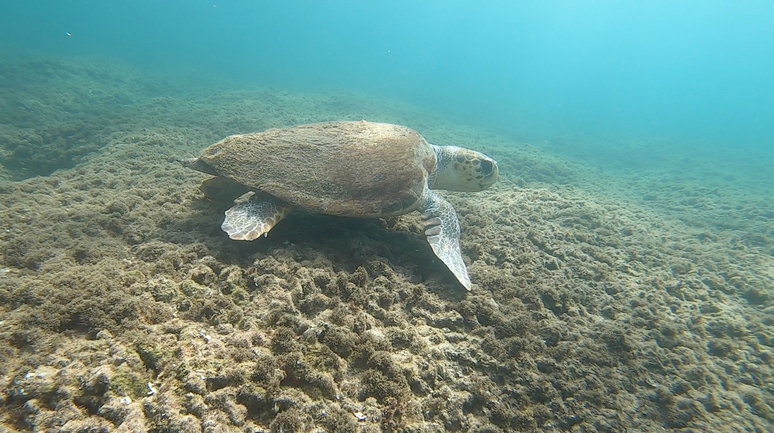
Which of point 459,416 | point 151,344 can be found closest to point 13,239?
point 151,344

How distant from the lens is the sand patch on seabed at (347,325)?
1.95 meters

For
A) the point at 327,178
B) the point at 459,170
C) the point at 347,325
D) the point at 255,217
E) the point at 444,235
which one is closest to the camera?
the point at 347,325

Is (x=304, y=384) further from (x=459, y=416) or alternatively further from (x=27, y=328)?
(x=27, y=328)

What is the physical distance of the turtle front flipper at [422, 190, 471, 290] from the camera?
11.6ft

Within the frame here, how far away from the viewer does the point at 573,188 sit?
873 cm

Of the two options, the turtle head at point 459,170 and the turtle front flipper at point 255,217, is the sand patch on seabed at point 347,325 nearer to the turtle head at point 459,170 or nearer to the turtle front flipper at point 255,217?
the turtle front flipper at point 255,217

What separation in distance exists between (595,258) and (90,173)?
26.3ft

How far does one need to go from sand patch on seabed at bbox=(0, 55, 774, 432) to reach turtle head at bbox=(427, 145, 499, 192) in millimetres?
693

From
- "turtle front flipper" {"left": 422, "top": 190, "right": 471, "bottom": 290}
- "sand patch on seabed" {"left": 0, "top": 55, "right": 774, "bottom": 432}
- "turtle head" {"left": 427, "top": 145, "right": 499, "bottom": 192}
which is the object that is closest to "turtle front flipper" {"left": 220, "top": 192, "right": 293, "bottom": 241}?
"sand patch on seabed" {"left": 0, "top": 55, "right": 774, "bottom": 432}

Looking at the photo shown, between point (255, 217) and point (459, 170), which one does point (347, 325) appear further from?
point (459, 170)

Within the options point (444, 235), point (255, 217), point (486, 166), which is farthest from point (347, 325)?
point (486, 166)

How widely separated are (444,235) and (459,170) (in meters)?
1.68

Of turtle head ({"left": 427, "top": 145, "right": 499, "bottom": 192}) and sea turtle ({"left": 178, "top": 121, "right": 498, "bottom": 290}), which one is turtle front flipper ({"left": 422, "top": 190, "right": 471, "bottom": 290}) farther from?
turtle head ({"left": 427, "top": 145, "right": 499, "bottom": 192})

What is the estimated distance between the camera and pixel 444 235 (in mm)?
4039
